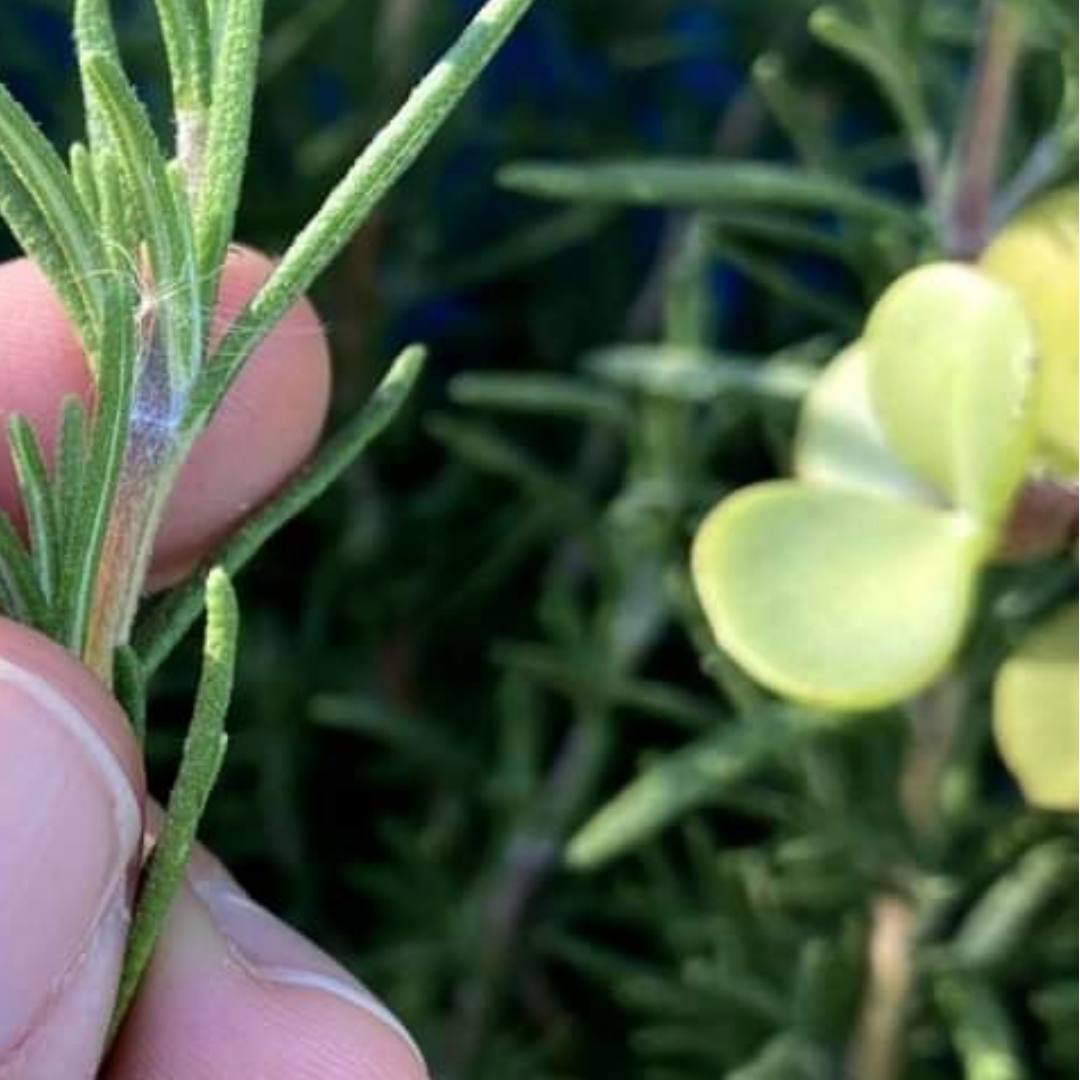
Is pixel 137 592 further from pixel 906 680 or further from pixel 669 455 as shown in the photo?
pixel 669 455

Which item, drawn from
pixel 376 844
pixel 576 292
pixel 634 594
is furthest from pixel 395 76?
pixel 376 844

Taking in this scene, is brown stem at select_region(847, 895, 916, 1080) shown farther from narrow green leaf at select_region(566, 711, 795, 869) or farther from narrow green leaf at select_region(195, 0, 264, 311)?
narrow green leaf at select_region(195, 0, 264, 311)

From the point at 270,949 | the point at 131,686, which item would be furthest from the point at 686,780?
the point at 131,686

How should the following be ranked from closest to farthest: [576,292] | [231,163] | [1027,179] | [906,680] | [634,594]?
[231,163] < [906,680] < [1027,179] < [634,594] < [576,292]

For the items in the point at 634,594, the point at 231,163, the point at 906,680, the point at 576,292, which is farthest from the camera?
the point at 576,292

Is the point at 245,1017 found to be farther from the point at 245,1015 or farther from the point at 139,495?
the point at 139,495

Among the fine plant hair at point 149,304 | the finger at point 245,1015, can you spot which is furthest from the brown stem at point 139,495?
the finger at point 245,1015

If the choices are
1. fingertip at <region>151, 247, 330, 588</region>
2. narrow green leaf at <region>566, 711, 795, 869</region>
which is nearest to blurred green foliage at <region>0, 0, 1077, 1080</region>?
narrow green leaf at <region>566, 711, 795, 869</region>
